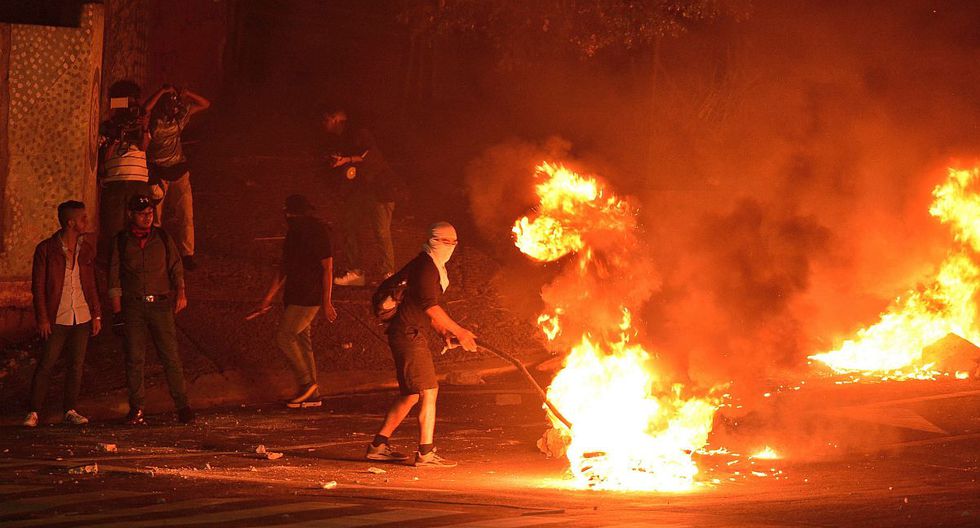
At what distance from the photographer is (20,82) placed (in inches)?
622

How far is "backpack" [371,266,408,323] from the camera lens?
35.2 ft

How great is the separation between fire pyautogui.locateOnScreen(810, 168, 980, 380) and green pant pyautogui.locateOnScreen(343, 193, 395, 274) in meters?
5.19

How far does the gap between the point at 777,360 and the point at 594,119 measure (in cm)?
1341

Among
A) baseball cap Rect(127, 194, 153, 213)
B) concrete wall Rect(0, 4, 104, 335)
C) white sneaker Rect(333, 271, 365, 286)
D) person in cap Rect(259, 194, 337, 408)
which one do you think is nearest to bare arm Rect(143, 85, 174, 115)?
concrete wall Rect(0, 4, 104, 335)

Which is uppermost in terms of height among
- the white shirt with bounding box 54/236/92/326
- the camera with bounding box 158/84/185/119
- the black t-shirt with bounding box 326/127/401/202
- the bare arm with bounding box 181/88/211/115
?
the bare arm with bounding box 181/88/211/115

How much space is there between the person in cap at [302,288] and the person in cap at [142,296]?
46.2 inches

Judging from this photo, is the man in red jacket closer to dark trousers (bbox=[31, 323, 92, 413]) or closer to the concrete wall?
dark trousers (bbox=[31, 323, 92, 413])

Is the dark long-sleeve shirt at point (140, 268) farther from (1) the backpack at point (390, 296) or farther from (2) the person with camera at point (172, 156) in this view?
(2) the person with camera at point (172, 156)

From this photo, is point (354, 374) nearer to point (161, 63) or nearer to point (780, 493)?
point (780, 493)

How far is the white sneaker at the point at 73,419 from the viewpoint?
12.5 m

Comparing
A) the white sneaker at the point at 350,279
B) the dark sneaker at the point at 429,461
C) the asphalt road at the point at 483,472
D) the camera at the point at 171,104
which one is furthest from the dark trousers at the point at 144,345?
the white sneaker at the point at 350,279

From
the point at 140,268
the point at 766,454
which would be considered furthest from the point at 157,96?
the point at 766,454

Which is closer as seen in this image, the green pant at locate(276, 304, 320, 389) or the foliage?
the green pant at locate(276, 304, 320, 389)

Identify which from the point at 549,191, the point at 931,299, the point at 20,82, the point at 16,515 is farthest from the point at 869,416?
the point at 20,82
